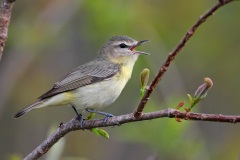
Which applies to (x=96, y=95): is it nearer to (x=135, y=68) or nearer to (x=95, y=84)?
(x=95, y=84)

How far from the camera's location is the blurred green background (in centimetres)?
613

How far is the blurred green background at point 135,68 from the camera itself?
6.13m

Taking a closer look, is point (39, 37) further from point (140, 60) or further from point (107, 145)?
point (107, 145)

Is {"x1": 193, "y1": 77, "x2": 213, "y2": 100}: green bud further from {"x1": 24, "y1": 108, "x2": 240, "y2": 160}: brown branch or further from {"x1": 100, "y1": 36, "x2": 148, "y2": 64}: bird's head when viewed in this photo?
{"x1": 100, "y1": 36, "x2": 148, "y2": 64}: bird's head

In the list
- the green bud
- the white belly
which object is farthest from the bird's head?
the green bud

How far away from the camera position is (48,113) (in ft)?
30.7

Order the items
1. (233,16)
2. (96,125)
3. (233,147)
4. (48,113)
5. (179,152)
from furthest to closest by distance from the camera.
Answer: (48,113)
(233,16)
(233,147)
(179,152)
(96,125)

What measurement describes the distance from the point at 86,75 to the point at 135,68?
1.72 meters

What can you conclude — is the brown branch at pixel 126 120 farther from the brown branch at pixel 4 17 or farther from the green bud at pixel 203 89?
the brown branch at pixel 4 17

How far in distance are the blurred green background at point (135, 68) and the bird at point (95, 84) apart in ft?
1.63

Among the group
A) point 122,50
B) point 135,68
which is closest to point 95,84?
point 122,50

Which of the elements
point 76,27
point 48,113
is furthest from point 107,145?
point 76,27

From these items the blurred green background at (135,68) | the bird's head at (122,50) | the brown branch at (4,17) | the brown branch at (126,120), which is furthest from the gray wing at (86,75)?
the brown branch at (4,17)

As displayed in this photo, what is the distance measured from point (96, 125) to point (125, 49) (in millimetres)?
2925
